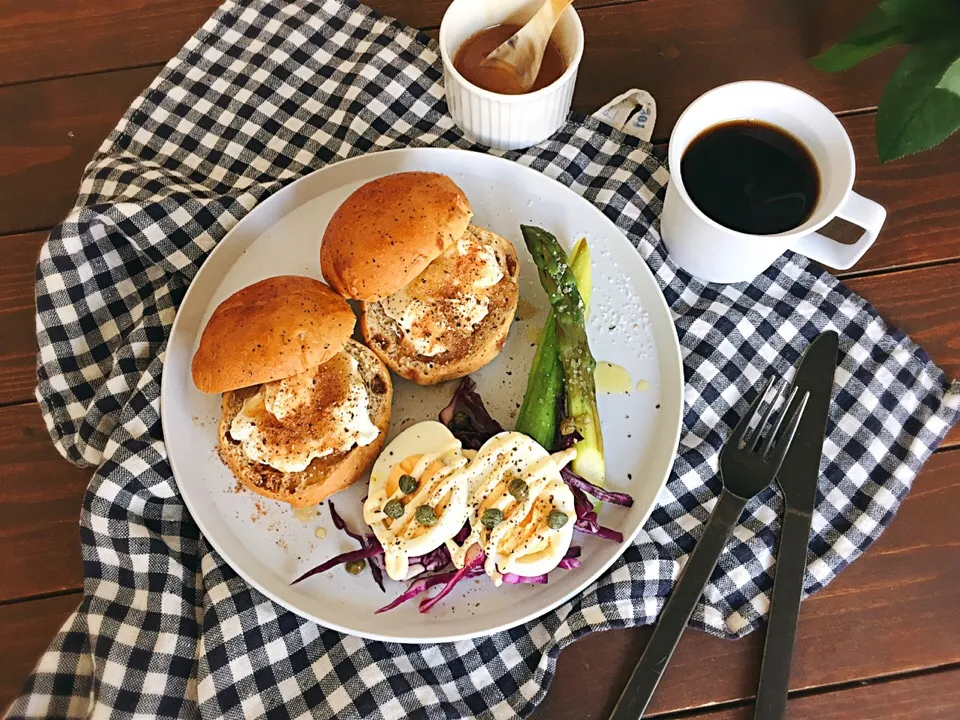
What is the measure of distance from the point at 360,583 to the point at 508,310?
89 centimetres

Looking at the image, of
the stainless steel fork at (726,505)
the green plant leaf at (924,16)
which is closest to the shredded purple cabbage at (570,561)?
the stainless steel fork at (726,505)

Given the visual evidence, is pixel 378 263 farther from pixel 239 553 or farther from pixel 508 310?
pixel 239 553

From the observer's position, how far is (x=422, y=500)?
203 centimetres

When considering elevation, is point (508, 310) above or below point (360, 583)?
above

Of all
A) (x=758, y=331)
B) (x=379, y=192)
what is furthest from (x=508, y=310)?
(x=758, y=331)

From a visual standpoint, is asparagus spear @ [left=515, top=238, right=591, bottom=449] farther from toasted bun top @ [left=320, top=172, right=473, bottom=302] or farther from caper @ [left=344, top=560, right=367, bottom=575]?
caper @ [left=344, top=560, right=367, bottom=575]

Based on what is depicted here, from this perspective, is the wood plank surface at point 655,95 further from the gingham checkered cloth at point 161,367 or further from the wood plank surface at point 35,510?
the wood plank surface at point 35,510

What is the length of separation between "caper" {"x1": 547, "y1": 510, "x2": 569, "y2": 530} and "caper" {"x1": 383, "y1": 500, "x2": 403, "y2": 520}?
394 millimetres

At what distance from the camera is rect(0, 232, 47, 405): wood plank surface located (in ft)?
7.80

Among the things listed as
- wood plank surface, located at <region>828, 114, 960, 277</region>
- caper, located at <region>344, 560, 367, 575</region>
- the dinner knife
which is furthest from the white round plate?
wood plank surface, located at <region>828, 114, 960, 277</region>

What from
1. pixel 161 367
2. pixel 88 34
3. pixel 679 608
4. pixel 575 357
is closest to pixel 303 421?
pixel 161 367

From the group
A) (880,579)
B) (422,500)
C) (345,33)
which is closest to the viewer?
(422,500)

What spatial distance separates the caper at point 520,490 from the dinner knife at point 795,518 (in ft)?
2.44

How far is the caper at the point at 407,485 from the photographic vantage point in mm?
2027
